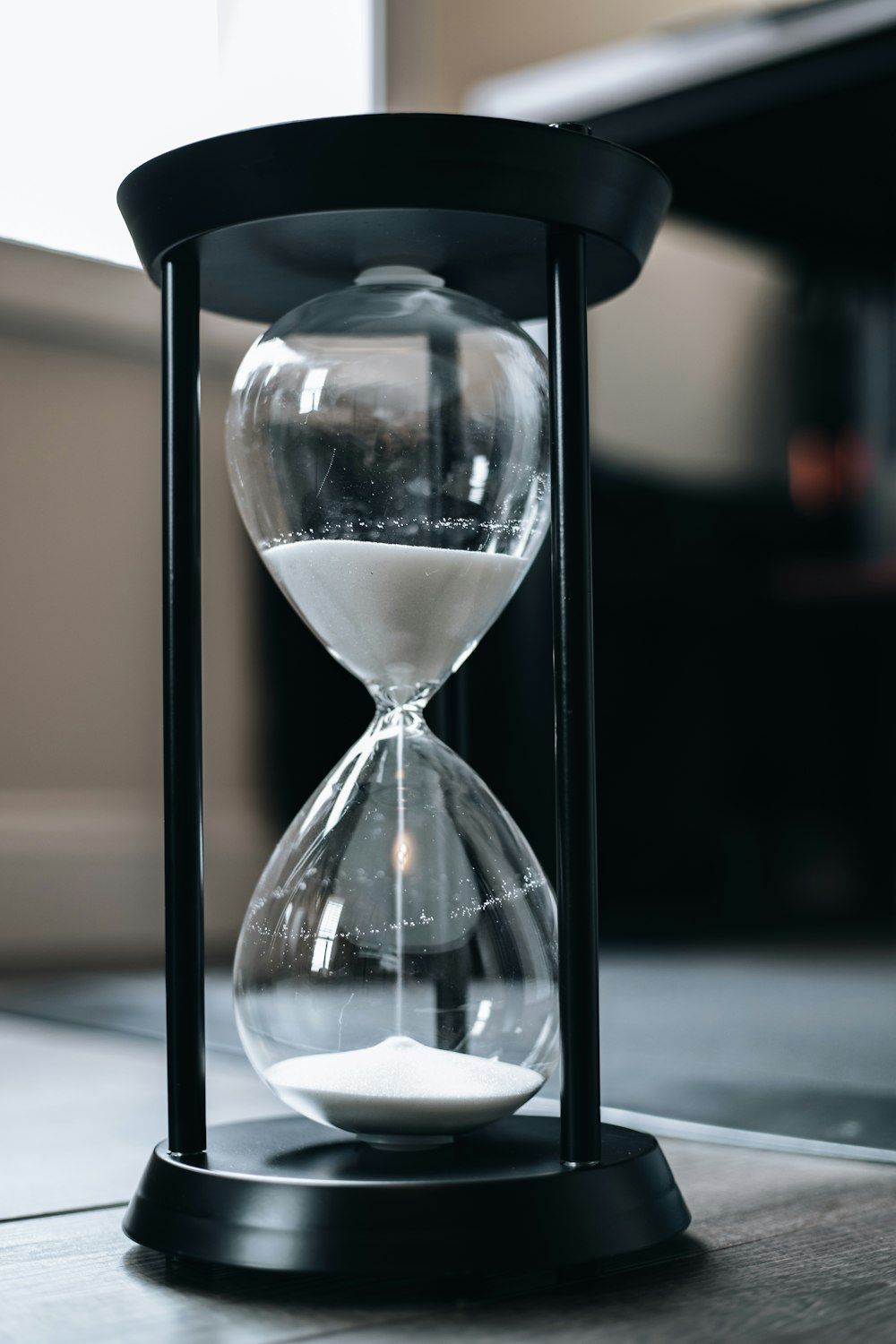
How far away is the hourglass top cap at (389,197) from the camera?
554 mm

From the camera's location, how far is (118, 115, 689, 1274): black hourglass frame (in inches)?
21.7

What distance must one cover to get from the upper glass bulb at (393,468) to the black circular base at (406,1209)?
0.61 feet

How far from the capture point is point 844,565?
298cm

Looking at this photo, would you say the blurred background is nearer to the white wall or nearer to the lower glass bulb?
the white wall

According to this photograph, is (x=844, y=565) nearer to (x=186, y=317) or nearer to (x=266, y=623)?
(x=266, y=623)

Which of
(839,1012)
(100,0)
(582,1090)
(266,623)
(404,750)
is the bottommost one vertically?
(839,1012)

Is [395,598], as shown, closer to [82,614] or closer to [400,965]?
[400,965]

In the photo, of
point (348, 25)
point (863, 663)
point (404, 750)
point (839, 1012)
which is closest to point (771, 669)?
point (863, 663)

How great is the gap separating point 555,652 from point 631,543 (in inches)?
82.3

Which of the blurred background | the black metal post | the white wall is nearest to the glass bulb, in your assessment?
the black metal post

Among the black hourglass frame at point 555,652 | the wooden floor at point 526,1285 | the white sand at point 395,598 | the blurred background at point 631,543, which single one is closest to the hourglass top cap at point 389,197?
the black hourglass frame at point 555,652

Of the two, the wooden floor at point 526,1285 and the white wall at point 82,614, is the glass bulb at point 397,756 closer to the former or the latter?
the wooden floor at point 526,1285

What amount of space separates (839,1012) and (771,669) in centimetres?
147

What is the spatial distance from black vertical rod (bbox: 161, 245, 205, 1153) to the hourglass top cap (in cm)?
3
